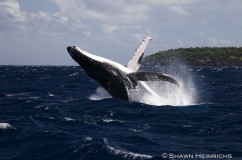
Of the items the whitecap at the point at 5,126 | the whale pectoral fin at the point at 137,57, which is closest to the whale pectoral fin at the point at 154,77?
the whale pectoral fin at the point at 137,57

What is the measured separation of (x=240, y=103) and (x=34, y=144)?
52.9 ft

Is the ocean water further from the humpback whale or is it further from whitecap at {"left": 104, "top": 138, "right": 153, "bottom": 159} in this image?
the humpback whale

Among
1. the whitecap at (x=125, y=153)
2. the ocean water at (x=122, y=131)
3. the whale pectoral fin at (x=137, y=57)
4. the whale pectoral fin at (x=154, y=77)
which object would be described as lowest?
the whitecap at (x=125, y=153)

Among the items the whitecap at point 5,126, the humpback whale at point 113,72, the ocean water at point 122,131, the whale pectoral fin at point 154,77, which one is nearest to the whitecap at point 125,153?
the ocean water at point 122,131

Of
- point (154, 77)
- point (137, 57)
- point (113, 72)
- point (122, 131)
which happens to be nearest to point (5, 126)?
point (122, 131)

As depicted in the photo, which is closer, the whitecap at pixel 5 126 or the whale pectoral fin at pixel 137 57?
the whitecap at pixel 5 126

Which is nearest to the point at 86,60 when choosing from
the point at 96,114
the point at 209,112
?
the point at 96,114

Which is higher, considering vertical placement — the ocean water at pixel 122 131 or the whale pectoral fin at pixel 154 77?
the whale pectoral fin at pixel 154 77

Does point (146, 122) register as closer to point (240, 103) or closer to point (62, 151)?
point (62, 151)

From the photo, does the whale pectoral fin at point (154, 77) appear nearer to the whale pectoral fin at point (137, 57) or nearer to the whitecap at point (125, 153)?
the whale pectoral fin at point (137, 57)

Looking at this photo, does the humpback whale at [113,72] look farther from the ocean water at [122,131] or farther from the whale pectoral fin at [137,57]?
the ocean water at [122,131]

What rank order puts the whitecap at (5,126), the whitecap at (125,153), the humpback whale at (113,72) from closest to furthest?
the whitecap at (125,153) < the whitecap at (5,126) < the humpback whale at (113,72)

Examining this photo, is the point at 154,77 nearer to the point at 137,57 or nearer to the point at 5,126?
the point at 137,57

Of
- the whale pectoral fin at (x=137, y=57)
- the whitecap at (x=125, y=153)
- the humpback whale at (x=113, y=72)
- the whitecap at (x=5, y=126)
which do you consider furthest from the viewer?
the whale pectoral fin at (x=137, y=57)
